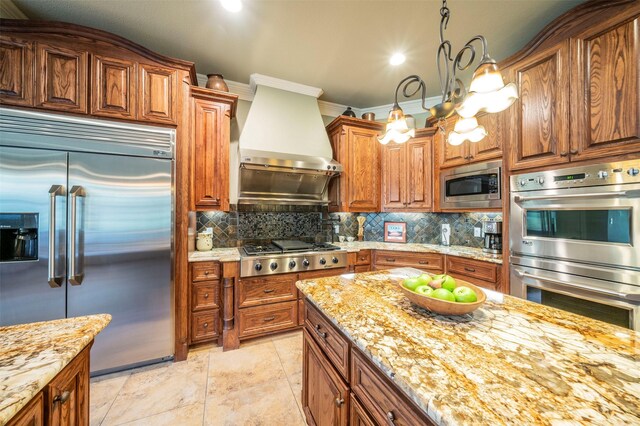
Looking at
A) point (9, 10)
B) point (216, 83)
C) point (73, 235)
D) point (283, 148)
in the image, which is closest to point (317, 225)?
point (283, 148)

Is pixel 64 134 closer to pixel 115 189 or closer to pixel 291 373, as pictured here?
pixel 115 189

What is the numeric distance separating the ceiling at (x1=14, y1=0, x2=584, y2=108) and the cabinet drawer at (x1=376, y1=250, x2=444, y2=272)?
7.03ft

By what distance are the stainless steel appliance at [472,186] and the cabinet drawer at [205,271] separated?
8.92 feet

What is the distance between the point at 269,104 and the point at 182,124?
1105mm

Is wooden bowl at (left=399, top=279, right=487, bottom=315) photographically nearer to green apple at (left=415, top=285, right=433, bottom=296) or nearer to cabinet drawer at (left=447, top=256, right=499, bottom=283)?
green apple at (left=415, top=285, right=433, bottom=296)

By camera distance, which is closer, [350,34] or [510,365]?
[510,365]

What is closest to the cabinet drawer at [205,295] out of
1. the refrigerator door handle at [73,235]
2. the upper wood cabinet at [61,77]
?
the refrigerator door handle at [73,235]

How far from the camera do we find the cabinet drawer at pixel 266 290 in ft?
7.73

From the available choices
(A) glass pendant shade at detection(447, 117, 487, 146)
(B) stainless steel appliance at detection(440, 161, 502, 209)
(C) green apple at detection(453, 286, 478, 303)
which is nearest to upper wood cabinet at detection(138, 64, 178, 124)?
(A) glass pendant shade at detection(447, 117, 487, 146)

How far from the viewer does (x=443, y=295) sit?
3.12ft

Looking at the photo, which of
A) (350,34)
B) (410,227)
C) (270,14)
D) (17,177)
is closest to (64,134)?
(17,177)

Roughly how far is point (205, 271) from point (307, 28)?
2432 millimetres

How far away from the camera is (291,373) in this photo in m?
2.00

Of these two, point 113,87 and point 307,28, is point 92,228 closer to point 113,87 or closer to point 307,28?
point 113,87
